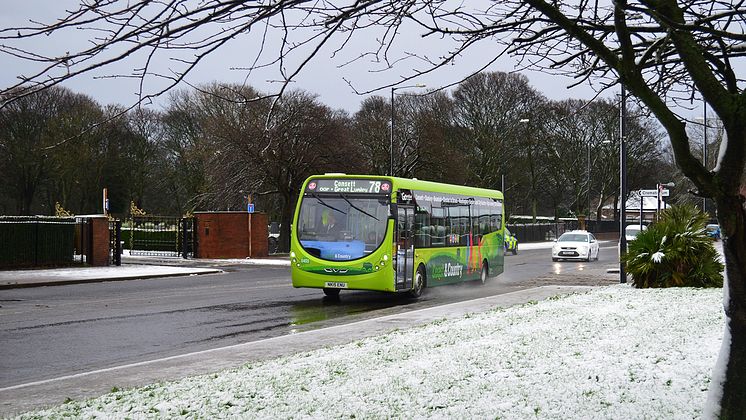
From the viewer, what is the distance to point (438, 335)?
11.8 meters

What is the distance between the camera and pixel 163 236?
43.5 metres

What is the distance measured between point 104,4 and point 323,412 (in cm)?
362

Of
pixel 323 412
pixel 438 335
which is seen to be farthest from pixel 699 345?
pixel 323 412

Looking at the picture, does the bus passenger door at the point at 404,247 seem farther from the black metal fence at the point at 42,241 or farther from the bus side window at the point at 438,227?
the black metal fence at the point at 42,241

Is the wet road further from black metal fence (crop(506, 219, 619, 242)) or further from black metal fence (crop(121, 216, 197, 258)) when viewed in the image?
black metal fence (crop(506, 219, 619, 242))

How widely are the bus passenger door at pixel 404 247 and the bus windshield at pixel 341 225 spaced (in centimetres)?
50

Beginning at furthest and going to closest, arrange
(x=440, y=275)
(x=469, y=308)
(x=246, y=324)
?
(x=440, y=275) → (x=469, y=308) → (x=246, y=324)

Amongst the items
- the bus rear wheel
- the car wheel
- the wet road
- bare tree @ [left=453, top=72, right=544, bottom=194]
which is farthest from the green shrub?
bare tree @ [left=453, top=72, right=544, bottom=194]

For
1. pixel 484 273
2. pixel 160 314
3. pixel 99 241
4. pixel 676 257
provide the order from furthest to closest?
1. pixel 99 241
2. pixel 484 273
3. pixel 676 257
4. pixel 160 314

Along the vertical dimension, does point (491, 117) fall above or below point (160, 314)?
above

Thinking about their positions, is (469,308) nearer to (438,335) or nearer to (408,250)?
(408,250)

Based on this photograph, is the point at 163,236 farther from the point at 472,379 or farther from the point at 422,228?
the point at 472,379

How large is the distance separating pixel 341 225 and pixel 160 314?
4751mm

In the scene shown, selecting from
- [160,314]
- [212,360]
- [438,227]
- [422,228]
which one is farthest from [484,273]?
[212,360]
